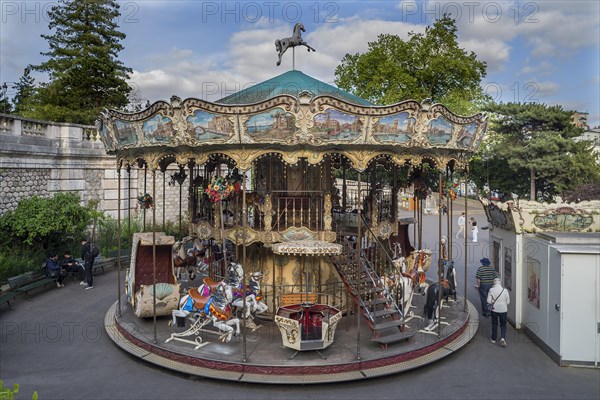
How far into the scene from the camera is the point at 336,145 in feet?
30.9

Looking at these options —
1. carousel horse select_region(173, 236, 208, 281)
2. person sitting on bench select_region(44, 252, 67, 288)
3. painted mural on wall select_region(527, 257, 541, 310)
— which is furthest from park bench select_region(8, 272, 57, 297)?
painted mural on wall select_region(527, 257, 541, 310)

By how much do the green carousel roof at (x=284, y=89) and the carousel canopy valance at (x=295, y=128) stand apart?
1.72 meters

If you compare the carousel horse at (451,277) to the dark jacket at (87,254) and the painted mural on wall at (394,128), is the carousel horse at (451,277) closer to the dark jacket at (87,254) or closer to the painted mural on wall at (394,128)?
the painted mural on wall at (394,128)

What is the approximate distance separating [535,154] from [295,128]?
30789 millimetres

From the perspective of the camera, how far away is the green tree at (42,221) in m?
15.8

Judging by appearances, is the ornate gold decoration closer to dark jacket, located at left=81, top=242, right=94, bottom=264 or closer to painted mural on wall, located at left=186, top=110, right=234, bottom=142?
painted mural on wall, located at left=186, top=110, right=234, bottom=142

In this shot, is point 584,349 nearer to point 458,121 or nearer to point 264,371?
point 458,121

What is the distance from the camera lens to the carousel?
28.8 feet

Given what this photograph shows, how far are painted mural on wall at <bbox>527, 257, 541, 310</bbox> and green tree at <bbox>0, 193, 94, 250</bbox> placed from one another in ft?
49.1

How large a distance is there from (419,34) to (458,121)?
2428 cm

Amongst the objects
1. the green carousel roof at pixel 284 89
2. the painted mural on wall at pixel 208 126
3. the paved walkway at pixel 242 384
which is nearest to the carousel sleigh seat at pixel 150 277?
the paved walkway at pixel 242 384

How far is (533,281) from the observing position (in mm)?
10406

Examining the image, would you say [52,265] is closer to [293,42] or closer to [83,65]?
[293,42]

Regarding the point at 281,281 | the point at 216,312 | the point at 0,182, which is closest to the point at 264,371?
the point at 216,312
